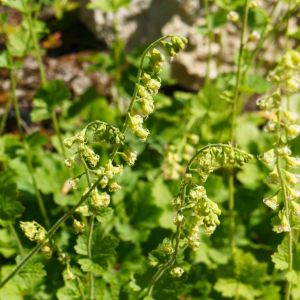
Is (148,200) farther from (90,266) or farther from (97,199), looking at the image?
(97,199)

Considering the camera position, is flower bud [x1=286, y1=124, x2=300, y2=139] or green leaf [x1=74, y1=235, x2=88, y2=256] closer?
flower bud [x1=286, y1=124, x2=300, y2=139]

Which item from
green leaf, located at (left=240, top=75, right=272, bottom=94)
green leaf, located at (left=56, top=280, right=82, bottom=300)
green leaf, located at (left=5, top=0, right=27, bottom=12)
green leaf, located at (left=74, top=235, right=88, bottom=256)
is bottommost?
green leaf, located at (left=56, top=280, right=82, bottom=300)

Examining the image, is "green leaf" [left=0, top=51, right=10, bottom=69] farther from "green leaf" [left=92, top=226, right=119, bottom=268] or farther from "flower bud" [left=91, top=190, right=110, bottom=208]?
"flower bud" [left=91, top=190, right=110, bottom=208]

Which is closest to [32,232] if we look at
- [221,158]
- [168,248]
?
[168,248]

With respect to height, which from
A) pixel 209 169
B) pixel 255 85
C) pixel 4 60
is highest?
pixel 255 85

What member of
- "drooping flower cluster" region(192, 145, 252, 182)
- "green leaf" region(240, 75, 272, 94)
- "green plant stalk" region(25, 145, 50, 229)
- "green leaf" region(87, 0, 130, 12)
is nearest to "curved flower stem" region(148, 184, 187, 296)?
"drooping flower cluster" region(192, 145, 252, 182)

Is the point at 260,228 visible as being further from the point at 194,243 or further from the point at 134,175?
the point at 194,243

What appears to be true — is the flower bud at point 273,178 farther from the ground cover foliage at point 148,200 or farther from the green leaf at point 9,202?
the green leaf at point 9,202

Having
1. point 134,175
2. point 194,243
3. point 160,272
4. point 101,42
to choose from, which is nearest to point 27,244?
point 134,175
